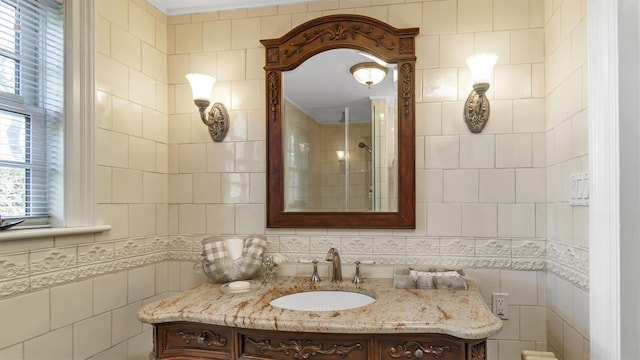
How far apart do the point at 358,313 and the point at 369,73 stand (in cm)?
118

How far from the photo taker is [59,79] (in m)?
1.62

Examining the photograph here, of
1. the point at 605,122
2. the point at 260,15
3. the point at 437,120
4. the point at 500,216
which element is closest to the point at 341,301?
the point at 500,216

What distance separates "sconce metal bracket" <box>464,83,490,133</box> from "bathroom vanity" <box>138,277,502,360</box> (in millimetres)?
791

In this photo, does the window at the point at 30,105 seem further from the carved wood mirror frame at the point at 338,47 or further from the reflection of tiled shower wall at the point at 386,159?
the reflection of tiled shower wall at the point at 386,159

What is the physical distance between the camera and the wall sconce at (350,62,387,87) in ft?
6.49

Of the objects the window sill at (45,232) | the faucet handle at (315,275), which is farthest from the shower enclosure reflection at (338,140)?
the window sill at (45,232)

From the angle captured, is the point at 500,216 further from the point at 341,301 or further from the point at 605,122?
the point at 341,301

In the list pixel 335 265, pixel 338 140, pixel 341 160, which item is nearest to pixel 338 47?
pixel 338 140

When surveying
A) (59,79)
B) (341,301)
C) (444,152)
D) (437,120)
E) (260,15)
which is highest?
(260,15)

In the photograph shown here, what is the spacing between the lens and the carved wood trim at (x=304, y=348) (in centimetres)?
135

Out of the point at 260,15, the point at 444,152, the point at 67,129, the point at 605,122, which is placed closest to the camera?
the point at 605,122

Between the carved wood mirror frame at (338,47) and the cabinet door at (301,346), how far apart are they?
70 centimetres

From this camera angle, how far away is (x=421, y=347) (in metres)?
1.32

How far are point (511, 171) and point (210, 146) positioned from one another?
155 centimetres
